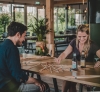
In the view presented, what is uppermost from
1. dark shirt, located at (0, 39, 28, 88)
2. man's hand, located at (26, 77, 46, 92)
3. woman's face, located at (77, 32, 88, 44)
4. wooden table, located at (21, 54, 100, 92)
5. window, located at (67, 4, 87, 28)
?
window, located at (67, 4, 87, 28)

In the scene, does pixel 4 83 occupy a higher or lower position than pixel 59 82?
higher

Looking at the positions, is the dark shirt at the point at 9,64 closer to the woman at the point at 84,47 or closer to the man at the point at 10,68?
the man at the point at 10,68

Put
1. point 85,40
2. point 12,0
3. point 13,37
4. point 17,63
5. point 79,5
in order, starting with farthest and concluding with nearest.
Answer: point 79,5
point 12,0
point 85,40
point 13,37
point 17,63

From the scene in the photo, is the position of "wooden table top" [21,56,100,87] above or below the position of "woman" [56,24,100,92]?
below

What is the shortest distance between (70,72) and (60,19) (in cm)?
1375

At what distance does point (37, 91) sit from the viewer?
9.50 feet

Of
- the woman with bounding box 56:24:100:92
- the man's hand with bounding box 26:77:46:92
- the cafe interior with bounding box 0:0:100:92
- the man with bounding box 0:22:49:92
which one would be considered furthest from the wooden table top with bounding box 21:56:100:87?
the cafe interior with bounding box 0:0:100:92

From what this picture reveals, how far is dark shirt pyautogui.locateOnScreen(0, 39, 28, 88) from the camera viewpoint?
2.47 meters

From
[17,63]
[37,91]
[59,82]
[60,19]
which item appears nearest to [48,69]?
[37,91]

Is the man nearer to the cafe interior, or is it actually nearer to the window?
the cafe interior

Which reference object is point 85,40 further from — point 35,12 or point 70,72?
point 35,12

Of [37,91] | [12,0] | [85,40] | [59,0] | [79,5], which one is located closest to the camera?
[37,91]


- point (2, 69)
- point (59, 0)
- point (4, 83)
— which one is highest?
point (59, 0)

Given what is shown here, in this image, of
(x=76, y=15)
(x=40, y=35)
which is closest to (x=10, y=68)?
(x=40, y=35)
